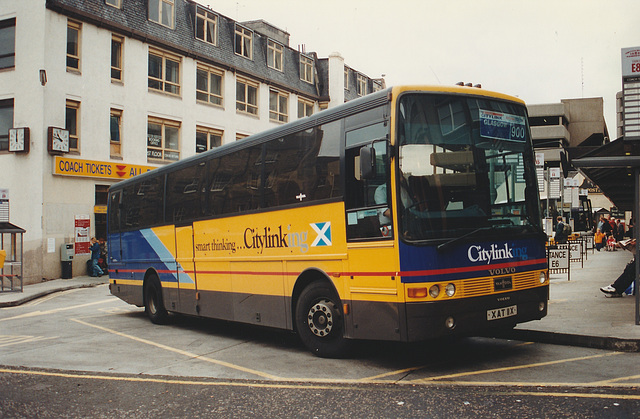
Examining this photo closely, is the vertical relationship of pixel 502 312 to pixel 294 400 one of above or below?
above

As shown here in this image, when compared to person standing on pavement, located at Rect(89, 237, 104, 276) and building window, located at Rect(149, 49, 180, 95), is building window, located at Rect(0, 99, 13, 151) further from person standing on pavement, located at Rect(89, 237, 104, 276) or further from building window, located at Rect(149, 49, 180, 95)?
building window, located at Rect(149, 49, 180, 95)

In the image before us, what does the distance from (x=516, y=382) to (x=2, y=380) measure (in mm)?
6087

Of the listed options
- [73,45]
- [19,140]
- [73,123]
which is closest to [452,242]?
[19,140]

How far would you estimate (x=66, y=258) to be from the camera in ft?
81.3

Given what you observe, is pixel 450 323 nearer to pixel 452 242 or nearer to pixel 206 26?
pixel 452 242

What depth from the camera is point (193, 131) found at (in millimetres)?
31828

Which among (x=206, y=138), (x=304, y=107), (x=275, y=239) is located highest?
(x=304, y=107)

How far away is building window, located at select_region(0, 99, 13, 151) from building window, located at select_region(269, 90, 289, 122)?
16.2 m

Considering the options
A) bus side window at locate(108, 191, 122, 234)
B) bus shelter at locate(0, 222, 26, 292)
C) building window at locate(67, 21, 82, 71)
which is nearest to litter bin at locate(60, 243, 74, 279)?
bus shelter at locate(0, 222, 26, 292)

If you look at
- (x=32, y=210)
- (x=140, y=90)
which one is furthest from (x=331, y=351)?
(x=140, y=90)

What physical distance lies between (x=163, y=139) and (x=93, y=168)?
4.81 metres

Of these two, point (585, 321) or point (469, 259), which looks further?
point (585, 321)

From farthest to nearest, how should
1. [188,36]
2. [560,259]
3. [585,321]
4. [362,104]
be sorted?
[188,36]
[560,259]
[585,321]
[362,104]

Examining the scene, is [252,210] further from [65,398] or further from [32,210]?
[32,210]
